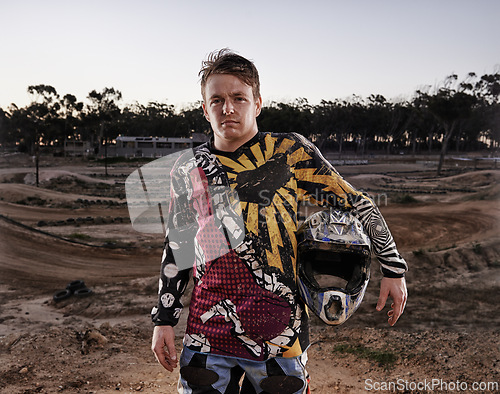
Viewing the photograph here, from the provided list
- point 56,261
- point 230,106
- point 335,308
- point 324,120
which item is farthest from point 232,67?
point 324,120

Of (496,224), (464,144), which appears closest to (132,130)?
(496,224)

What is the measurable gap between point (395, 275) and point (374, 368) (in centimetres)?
316

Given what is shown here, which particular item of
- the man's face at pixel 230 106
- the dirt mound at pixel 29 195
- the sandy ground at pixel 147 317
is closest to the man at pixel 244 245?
the man's face at pixel 230 106

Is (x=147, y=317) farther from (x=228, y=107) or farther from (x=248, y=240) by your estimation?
(x=228, y=107)

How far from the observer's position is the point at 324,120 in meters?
21.0

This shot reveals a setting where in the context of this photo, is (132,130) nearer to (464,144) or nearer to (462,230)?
(462,230)

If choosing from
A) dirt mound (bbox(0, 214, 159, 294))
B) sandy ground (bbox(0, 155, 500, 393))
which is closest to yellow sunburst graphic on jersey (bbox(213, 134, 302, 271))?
sandy ground (bbox(0, 155, 500, 393))

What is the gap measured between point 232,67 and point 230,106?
160mm

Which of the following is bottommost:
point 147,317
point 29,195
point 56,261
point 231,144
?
point 56,261

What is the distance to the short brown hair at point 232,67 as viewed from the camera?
1.60 m

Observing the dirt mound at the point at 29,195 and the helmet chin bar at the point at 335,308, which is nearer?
the helmet chin bar at the point at 335,308

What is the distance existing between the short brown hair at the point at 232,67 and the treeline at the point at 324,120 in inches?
160

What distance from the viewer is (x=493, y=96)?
2312 cm

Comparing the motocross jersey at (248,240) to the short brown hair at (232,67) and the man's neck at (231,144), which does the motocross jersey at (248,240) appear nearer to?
the man's neck at (231,144)
